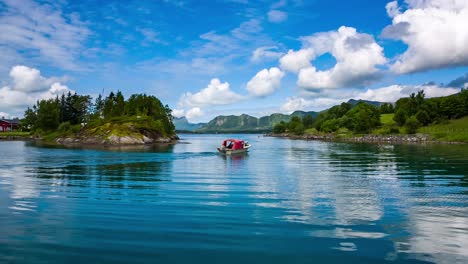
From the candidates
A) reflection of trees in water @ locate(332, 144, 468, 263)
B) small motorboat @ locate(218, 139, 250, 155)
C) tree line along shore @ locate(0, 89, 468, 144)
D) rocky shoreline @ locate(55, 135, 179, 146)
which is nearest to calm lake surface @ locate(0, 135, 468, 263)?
reflection of trees in water @ locate(332, 144, 468, 263)

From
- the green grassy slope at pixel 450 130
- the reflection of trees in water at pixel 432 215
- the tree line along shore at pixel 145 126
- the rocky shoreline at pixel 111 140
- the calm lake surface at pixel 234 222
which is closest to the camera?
the calm lake surface at pixel 234 222

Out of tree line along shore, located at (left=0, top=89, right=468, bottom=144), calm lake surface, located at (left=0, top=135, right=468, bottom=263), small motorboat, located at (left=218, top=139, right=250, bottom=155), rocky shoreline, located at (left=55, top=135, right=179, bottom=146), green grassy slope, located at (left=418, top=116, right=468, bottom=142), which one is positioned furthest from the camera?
tree line along shore, located at (left=0, top=89, right=468, bottom=144)

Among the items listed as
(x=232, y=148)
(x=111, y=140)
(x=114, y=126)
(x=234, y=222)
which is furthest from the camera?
(x=114, y=126)

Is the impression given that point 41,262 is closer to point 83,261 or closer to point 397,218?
point 83,261

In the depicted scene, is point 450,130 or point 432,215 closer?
point 432,215

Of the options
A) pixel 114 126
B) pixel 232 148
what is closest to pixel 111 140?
pixel 114 126

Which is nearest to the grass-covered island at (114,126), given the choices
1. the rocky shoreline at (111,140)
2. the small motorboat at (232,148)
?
the rocky shoreline at (111,140)

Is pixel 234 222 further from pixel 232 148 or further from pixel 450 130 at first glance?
pixel 450 130

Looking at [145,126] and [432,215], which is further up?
[145,126]

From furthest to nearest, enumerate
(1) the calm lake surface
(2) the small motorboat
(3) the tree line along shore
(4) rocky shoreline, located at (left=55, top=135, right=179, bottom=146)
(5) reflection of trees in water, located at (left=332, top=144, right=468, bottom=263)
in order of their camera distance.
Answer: (3) the tree line along shore
(4) rocky shoreline, located at (left=55, top=135, right=179, bottom=146)
(2) the small motorboat
(5) reflection of trees in water, located at (left=332, top=144, right=468, bottom=263)
(1) the calm lake surface

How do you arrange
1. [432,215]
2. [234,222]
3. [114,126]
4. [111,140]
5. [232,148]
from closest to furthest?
[234,222] < [432,215] < [232,148] < [111,140] < [114,126]

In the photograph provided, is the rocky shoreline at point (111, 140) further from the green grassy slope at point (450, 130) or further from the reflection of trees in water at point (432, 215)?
the green grassy slope at point (450, 130)

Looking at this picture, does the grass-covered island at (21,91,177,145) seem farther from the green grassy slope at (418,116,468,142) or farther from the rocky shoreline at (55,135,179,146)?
the green grassy slope at (418,116,468,142)

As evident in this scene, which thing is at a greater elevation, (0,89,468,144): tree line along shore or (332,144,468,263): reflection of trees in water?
(0,89,468,144): tree line along shore
